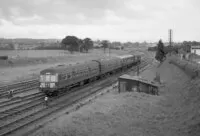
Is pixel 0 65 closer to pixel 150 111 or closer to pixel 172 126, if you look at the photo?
pixel 150 111

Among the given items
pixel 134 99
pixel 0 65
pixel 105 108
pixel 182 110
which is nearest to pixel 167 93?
pixel 134 99

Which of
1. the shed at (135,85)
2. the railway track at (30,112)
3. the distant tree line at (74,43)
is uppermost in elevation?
the distant tree line at (74,43)

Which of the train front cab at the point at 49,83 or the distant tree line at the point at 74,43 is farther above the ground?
the distant tree line at the point at 74,43

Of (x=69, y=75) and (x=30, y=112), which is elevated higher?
(x=69, y=75)

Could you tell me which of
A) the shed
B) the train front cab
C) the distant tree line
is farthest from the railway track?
the distant tree line

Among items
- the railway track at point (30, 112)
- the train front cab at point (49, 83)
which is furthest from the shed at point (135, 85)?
the train front cab at point (49, 83)

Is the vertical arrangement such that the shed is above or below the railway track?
above

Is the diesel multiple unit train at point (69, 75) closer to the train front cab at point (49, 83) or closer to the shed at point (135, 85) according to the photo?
the train front cab at point (49, 83)

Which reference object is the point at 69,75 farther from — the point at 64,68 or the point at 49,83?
the point at 49,83

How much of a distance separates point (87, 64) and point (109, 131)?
19.5 meters

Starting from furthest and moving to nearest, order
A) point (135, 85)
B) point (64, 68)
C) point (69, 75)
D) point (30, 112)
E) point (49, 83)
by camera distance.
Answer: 1. point (69, 75)
2. point (135, 85)
3. point (64, 68)
4. point (49, 83)
5. point (30, 112)

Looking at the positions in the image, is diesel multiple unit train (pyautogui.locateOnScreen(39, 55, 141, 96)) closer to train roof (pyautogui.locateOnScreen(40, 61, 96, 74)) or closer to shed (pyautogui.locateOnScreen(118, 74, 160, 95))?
train roof (pyautogui.locateOnScreen(40, 61, 96, 74))

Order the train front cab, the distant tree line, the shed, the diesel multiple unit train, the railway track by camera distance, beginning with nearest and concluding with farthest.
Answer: the railway track
the train front cab
the diesel multiple unit train
the shed
the distant tree line

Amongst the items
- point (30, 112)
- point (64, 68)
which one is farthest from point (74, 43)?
point (30, 112)
